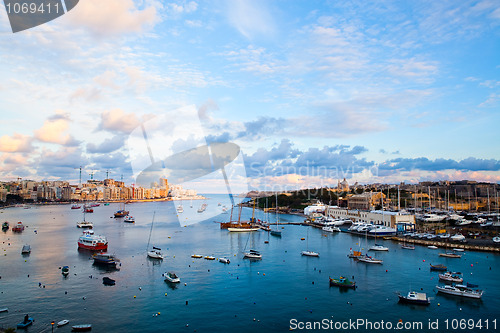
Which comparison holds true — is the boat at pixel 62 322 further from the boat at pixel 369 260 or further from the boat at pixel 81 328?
the boat at pixel 369 260

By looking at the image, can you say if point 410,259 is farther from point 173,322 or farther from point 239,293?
point 173,322

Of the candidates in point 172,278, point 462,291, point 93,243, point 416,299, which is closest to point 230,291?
point 172,278

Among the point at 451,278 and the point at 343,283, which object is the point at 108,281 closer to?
the point at 343,283

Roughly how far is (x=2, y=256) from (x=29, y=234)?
49.0 ft

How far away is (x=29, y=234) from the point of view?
40719 mm

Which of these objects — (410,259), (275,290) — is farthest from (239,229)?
(275,290)

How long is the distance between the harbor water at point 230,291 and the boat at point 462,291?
0.29 metres

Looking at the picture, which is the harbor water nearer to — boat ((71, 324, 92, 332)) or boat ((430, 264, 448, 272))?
boat ((71, 324, 92, 332))

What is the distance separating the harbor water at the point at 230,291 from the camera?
14.6m

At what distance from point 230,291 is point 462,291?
484 inches
